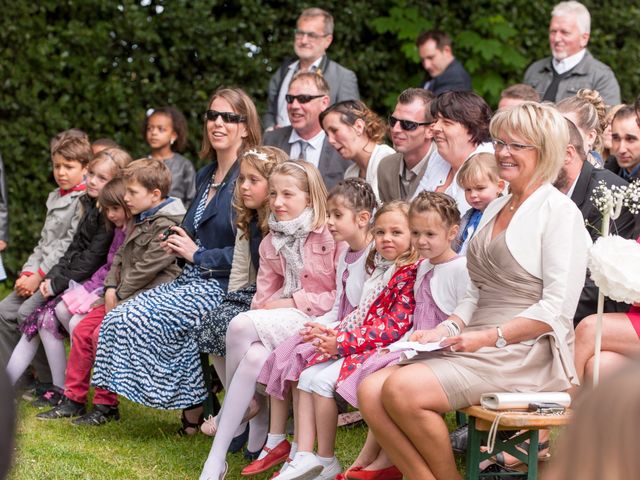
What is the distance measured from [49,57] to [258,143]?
415 cm

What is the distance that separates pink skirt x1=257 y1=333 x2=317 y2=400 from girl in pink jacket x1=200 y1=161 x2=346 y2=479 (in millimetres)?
63

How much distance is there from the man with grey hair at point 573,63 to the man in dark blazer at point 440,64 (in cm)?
98

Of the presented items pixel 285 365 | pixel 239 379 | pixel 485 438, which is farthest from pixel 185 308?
pixel 485 438

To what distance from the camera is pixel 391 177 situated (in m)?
5.82

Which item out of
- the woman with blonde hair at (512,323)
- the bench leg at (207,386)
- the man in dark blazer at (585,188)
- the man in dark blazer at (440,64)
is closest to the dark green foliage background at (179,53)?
the man in dark blazer at (440,64)

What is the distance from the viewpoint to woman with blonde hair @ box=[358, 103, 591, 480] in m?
4.05

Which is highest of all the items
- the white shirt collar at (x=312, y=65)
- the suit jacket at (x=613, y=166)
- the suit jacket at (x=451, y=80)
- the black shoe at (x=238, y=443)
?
the white shirt collar at (x=312, y=65)

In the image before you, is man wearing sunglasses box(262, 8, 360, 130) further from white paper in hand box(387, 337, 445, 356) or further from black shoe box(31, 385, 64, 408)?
white paper in hand box(387, 337, 445, 356)

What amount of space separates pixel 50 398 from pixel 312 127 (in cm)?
243

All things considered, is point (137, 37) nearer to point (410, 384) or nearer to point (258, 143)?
point (258, 143)

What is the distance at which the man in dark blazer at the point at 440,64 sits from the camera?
27.7 ft

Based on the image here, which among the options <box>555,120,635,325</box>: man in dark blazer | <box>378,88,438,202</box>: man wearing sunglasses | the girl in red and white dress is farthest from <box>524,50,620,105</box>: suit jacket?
the girl in red and white dress

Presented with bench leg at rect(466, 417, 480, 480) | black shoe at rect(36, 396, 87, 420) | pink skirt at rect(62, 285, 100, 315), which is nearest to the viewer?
bench leg at rect(466, 417, 480, 480)

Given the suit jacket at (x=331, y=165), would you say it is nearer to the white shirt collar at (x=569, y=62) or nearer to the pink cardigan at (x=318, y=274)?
the pink cardigan at (x=318, y=274)
